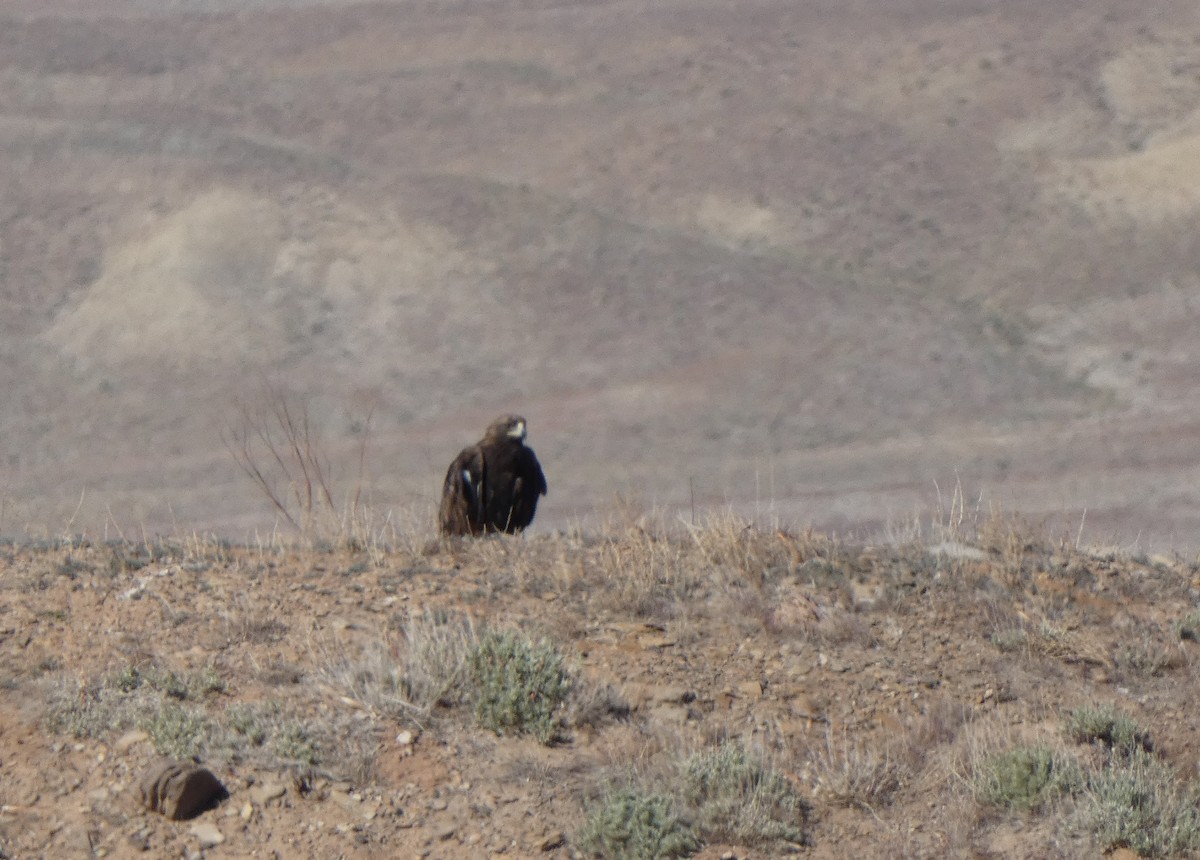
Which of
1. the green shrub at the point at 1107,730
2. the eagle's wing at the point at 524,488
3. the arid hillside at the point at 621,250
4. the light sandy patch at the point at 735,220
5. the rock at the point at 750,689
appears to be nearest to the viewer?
the green shrub at the point at 1107,730

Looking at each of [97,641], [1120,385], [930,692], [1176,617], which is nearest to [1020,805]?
[930,692]

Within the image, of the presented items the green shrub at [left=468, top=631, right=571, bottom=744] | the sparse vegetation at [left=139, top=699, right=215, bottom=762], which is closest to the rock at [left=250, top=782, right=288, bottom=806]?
the sparse vegetation at [left=139, top=699, right=215, bottom=762]

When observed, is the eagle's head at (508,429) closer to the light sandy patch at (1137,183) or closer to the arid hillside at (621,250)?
the arid hillside at (621,250)

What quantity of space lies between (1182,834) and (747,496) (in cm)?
2407

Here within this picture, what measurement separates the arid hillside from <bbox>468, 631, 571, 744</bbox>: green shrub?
21345mm

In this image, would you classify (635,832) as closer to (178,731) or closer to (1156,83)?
(178,731)

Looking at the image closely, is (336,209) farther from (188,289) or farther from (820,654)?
(820,654)

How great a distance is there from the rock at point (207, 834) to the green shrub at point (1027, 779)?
8.38 ft

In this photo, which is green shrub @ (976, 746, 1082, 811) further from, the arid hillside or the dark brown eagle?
the arid hillside

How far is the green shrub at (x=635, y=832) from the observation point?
5297 mm

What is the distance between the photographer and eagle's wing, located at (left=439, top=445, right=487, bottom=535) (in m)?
10.0

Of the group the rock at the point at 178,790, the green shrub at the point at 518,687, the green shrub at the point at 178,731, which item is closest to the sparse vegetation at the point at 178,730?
the green shrub at the point at 178,731

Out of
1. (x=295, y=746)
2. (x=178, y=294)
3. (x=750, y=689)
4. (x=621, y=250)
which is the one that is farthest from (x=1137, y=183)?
(x=295, y=746)

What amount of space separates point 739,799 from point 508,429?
5.32 m
